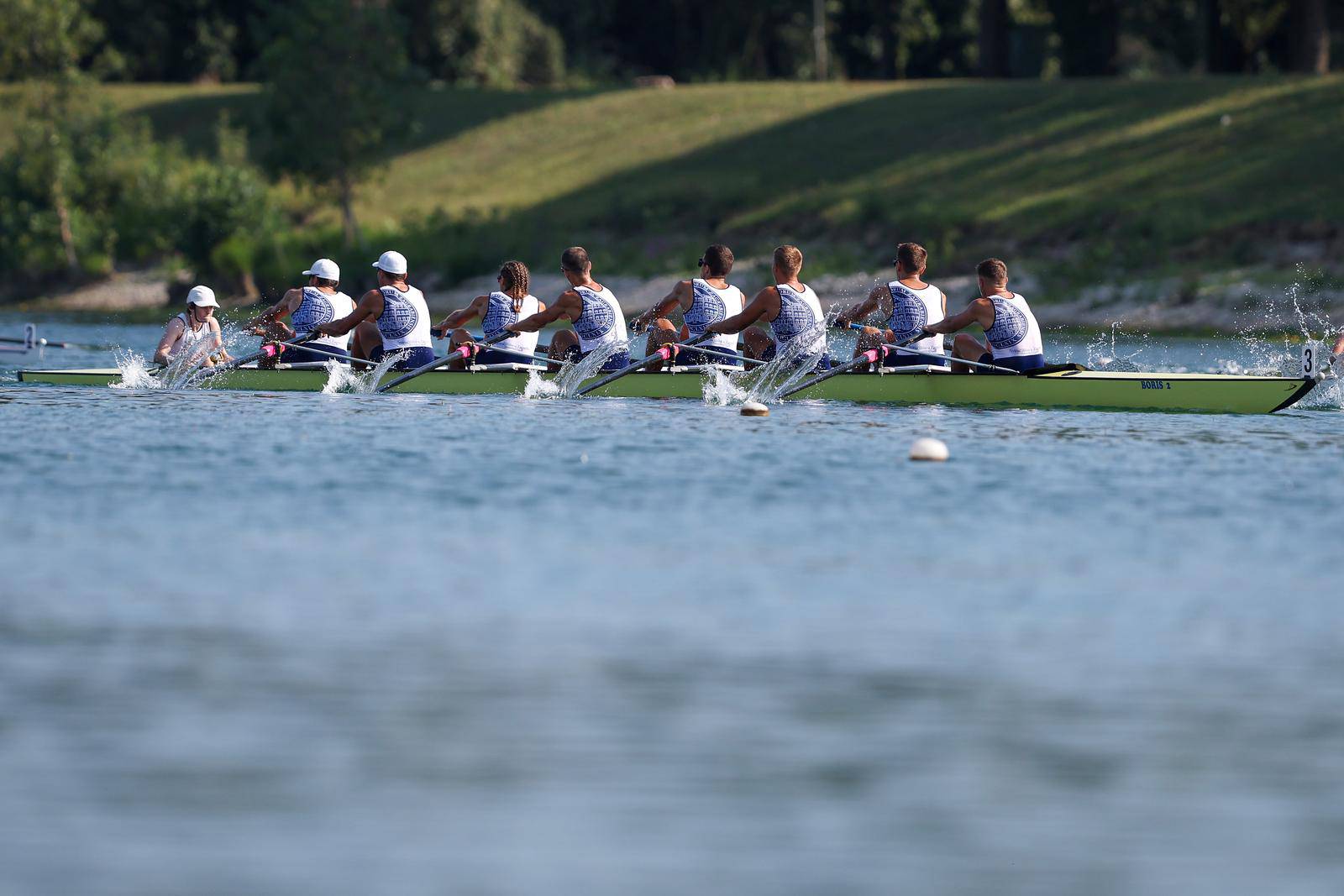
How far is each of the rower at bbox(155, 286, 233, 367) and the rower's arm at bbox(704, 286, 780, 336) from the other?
6059 mm

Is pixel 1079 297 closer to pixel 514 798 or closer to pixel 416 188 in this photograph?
pixel 416 188

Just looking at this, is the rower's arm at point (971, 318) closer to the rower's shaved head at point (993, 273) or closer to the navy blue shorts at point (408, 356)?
the rower's shaved head at point (993, 273)

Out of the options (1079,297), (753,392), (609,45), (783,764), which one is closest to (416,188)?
(609,45)

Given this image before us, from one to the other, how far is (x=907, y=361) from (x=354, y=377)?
625 cm

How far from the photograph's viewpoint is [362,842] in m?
6.69

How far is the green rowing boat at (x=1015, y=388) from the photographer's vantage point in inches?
789

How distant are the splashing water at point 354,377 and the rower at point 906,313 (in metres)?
5.15

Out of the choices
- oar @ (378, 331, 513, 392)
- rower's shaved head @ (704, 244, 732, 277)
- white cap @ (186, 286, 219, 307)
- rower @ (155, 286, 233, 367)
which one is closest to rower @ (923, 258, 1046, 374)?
rower's shaved head @ (704, 244, 732, 277)

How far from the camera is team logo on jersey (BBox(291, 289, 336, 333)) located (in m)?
23.6

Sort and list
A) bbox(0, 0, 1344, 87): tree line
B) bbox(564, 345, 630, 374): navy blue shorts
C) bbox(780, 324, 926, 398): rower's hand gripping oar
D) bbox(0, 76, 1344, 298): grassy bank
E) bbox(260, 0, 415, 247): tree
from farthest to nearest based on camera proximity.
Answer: bbox(0, 0, 1344, 87): tree line, bbox(260, 0, 415, 247): tree, bbox(0, 76, 1344, 298): grassy bank, bbox(564, 345, 630, 374): navy blue shorts, bbox(780, 324, 926, 398): rower's hand gripping oar

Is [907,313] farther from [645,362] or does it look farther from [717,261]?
[645,362]

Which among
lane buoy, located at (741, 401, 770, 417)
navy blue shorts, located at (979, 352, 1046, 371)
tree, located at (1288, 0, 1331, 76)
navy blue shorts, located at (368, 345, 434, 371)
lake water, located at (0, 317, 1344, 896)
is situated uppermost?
tree, located at (1288, 0, 1331, 76)

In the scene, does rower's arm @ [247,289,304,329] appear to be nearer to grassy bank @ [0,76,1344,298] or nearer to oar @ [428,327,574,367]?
oar @ [428,327,574,367]

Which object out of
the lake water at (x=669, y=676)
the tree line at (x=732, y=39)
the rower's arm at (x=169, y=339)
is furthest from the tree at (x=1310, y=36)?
the lake water at (x=669, y=676)
